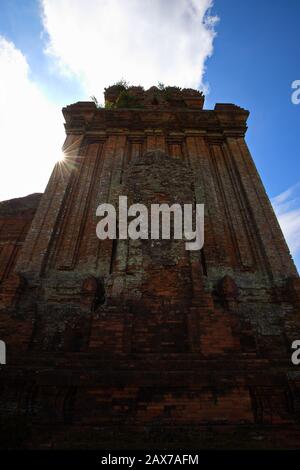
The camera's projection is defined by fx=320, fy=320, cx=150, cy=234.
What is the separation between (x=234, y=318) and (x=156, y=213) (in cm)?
264

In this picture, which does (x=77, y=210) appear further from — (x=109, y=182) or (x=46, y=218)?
(x=109, y=182)

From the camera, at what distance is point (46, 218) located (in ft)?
21.5

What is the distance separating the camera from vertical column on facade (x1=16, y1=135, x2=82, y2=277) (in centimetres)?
578

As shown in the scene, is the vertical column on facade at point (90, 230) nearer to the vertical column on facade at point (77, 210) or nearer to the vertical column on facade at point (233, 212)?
the vertical column on facade at point (77, 210)

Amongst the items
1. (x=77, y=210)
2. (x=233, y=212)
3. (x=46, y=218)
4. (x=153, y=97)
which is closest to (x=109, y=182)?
(x=77, y=210)

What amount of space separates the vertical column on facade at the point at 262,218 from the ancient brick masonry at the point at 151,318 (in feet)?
0.09

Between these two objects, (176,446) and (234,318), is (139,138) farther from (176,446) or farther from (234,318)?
(176,446)

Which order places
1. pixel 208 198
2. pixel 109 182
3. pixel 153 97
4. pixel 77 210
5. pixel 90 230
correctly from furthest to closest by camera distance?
pixel 153 97
pixel 109 182
pixel 208 198
pixel 77 210
pixel 90 230

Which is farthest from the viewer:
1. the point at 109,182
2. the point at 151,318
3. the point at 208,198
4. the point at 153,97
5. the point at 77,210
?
the point at 153,97

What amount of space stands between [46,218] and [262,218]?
Result: 173 inches

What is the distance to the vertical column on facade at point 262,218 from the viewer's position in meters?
5.76

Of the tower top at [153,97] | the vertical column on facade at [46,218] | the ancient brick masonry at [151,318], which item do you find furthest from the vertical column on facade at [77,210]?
A: the tower top at [153,97]

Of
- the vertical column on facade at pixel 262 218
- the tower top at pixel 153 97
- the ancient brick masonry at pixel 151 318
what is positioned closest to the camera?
the ancient brick masonry at pixel 151 318

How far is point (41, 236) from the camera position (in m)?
6.22
